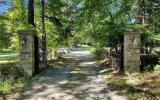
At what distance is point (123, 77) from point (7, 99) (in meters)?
5.65

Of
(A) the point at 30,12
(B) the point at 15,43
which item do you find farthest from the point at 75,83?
(B) the point at 15,43

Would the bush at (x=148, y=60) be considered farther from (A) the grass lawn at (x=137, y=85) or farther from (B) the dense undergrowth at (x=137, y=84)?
(A) the grass lawn at (x=137, y=85)

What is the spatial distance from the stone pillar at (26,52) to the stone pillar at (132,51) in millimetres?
4535

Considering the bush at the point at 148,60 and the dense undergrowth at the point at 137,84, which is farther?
the bush at the point at 148,60

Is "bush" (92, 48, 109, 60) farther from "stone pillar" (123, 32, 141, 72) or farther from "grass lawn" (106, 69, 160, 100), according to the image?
"grass lawn" (106, 69, 160, 100)

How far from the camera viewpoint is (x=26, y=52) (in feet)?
53.1

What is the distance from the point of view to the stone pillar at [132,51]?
1600cm

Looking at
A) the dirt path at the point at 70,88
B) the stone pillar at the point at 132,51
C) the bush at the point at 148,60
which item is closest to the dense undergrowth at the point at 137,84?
the dirt path at the point at 70,88

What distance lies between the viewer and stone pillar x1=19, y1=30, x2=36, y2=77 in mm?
16031

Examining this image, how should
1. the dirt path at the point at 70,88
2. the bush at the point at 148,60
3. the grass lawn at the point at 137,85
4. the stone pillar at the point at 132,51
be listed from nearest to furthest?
the grass lawn at the point at 137,85 → the dirt path at the point at 70,88 → the stone pillar at the point at 132,51 → the bush at the point at 148,60

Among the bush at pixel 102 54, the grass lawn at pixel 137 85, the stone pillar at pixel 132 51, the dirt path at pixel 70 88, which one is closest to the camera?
the grass lawn at pixel 137 85

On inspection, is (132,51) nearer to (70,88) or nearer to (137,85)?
(137,85)

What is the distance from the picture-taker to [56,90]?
12.7m

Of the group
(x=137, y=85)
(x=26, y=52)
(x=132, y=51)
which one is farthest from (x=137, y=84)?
(x=26, y=52)
